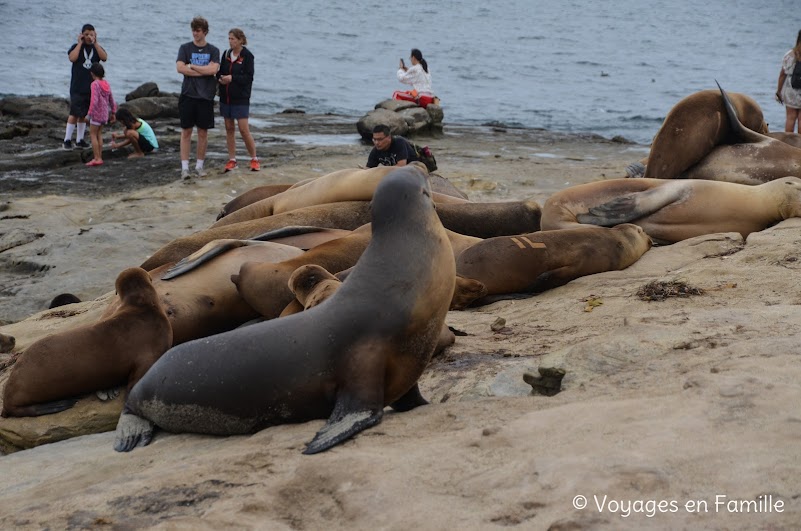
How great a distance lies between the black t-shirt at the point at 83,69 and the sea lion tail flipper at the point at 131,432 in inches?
429

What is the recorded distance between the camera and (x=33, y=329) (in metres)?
6.82

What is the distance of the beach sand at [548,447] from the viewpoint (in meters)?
2.68

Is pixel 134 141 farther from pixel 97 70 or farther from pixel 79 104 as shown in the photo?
pixel 97 70

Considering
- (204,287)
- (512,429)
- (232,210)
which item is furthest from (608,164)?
(512,429)

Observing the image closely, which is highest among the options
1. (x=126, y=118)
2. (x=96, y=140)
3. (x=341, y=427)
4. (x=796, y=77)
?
(x=796, y=77)

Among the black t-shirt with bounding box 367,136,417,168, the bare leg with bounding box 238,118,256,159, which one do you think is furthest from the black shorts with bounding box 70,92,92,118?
the black t-shirt with bounding box 367,136,417,168

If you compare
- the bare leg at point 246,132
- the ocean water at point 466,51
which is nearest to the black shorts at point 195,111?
the bare leg at point 246,132

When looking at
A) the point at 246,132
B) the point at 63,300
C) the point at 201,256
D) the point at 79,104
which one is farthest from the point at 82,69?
the point at 201,256

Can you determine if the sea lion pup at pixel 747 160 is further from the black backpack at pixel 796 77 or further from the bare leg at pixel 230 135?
the bare leg at pixel 230 135

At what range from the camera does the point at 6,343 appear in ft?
20.9

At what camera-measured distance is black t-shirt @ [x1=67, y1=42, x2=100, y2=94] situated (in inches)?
566

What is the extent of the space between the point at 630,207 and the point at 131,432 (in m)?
4.64

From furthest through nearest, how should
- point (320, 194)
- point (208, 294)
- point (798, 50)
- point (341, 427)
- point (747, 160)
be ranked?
1. point (798, 50)
2. point (747, 160)
3. point (320, 194)
4. point (208, 294)
5. point (341, 427)

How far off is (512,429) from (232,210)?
616cm
